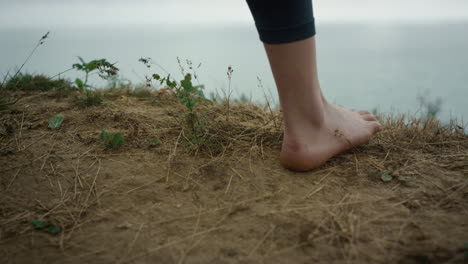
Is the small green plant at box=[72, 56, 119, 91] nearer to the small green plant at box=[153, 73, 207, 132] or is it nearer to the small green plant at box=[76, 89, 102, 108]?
the small green plant at box=[76, 89, 102, 108]

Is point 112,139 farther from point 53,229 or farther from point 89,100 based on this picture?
point 89,100

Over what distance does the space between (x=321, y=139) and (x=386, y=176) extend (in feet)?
0.89

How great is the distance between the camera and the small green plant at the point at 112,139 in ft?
3.96

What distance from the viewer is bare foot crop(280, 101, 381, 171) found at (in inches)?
41.3

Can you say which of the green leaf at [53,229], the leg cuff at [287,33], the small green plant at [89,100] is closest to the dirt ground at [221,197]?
the green leaf at [53,229]

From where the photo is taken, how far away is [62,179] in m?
1.03

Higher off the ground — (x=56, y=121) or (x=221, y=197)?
(x=56, y=121)

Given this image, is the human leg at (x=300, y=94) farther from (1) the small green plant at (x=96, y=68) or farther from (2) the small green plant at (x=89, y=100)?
(2) the small green plant at (x=89, y=100)

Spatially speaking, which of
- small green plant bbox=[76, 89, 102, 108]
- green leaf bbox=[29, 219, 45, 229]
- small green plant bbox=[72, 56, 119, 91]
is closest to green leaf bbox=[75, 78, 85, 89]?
small green plant bbox=[72, 56, 119, 91]

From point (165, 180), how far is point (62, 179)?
0.39m

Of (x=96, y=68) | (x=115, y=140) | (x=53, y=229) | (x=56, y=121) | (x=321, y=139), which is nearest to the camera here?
(x=53, y=229)

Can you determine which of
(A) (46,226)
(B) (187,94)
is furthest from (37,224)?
(B) (187,94)

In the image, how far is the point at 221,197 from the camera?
0.94m

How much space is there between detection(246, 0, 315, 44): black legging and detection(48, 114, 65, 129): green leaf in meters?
1.10
